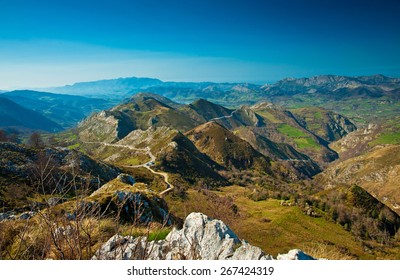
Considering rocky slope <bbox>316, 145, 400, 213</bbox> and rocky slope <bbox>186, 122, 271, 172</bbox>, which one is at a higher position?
rocky slope <bbox>186, 122, 271, 172</bbox>

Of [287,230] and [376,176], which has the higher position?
[287,230]

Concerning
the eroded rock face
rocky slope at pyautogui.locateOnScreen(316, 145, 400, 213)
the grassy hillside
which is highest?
the eroded rock face

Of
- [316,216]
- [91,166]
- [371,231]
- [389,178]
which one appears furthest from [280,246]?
[389,178]

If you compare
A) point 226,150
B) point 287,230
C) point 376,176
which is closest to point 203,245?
point 287,230

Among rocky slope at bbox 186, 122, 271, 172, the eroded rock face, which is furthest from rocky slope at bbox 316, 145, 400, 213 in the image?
the eroded rock face

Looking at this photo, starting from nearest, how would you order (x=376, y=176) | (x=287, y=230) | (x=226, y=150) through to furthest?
(x=287, y=230) < (x=226, y=150) < (x=376, y=176)

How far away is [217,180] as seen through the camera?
359ft

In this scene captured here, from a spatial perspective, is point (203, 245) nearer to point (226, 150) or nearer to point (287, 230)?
point (287, 230)

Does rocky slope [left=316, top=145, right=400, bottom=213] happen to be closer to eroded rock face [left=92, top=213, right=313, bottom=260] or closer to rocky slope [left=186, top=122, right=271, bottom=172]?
rocky slope [left=186, top=122, right=271, bottom=172]

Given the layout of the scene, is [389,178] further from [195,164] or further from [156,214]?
[156,214]

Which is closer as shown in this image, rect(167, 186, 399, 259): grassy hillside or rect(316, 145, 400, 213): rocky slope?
rect(167, 186, 399, 259): grassy hillside
